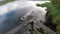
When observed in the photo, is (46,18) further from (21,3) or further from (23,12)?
(21,3)

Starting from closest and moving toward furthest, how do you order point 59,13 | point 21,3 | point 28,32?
point 59,13, point 28,32, point 21,3

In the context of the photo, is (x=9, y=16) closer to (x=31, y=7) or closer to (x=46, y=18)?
(x=31, y=7)

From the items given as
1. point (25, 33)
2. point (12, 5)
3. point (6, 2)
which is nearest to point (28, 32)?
point (25, 33)

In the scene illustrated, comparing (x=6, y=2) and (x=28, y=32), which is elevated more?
(x=6, y=2)

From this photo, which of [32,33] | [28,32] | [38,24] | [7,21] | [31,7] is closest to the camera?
[38,24]

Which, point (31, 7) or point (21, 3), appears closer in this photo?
point (31, 7)

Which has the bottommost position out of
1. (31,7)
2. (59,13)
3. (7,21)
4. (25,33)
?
(25,33)

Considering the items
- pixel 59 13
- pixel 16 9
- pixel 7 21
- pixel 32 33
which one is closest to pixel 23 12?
pixel 16 9
